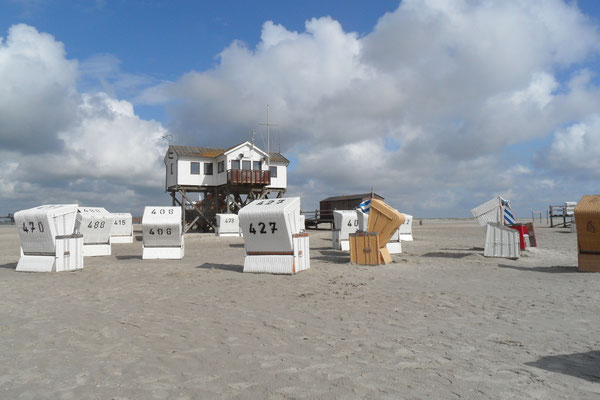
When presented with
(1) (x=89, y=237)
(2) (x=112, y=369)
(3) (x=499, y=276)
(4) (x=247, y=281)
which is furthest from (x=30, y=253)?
(3) (x=499, y=276)

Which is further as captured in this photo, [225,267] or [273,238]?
[225,267]

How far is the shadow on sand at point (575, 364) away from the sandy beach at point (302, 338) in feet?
0.06

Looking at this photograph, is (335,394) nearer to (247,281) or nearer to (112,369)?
(112,369)

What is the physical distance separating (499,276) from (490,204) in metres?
6.37

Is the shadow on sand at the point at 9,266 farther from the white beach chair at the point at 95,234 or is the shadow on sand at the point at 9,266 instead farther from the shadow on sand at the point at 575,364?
the shadow on sand at the point at 575,364

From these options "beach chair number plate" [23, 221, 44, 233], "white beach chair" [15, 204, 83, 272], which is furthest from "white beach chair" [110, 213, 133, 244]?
"beach chair number plate" [23, 221, 44, 233]

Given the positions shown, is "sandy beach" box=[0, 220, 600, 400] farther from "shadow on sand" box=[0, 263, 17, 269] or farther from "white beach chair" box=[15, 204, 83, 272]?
"shadow on sand" box=[0, 263, 17, 269]

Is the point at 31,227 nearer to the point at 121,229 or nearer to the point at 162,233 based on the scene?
the point at 162,233

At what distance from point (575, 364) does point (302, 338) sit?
311cm

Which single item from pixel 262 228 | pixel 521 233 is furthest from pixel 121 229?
pixel 521 233

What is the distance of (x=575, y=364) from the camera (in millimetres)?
4410

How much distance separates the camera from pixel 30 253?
13.3 meters

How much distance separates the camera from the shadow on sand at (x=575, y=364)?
413 cm

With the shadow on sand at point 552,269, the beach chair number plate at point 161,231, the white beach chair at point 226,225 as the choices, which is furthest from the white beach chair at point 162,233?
the white beach chair at point 226,225
